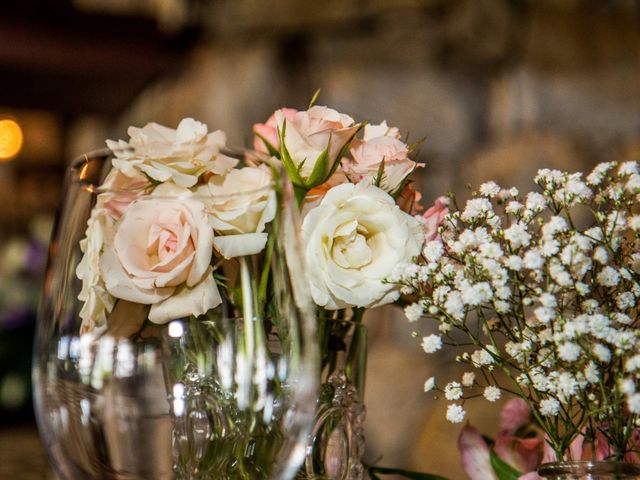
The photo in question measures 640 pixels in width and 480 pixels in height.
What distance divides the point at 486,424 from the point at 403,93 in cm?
55

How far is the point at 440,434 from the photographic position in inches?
42.6

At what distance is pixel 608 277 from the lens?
0.41m

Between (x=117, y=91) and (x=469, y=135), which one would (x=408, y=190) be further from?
(x=117, y=91)

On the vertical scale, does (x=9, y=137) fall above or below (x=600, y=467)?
above

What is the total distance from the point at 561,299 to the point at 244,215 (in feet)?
0.57

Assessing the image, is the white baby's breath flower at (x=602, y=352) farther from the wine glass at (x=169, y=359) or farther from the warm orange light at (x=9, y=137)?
the warm orange light at (x=9, y=137)

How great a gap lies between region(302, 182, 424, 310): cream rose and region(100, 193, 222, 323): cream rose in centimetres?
7

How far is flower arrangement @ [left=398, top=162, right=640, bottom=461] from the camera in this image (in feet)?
1.31

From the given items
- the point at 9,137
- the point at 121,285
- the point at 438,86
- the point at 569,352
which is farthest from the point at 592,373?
the point at 9,137

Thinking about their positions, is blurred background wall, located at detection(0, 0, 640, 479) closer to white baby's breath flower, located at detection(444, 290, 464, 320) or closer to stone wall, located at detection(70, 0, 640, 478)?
stone wall, located at detection(70, 0, 640, 478)

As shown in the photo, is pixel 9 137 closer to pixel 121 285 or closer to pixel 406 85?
pixel 406 85

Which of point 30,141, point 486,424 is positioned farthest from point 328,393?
point 30,141

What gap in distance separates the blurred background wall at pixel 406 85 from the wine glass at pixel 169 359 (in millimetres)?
594

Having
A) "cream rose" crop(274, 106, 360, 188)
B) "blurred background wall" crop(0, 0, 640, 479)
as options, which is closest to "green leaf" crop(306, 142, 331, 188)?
"cream rose" crop(274, 106, 360, 188)
